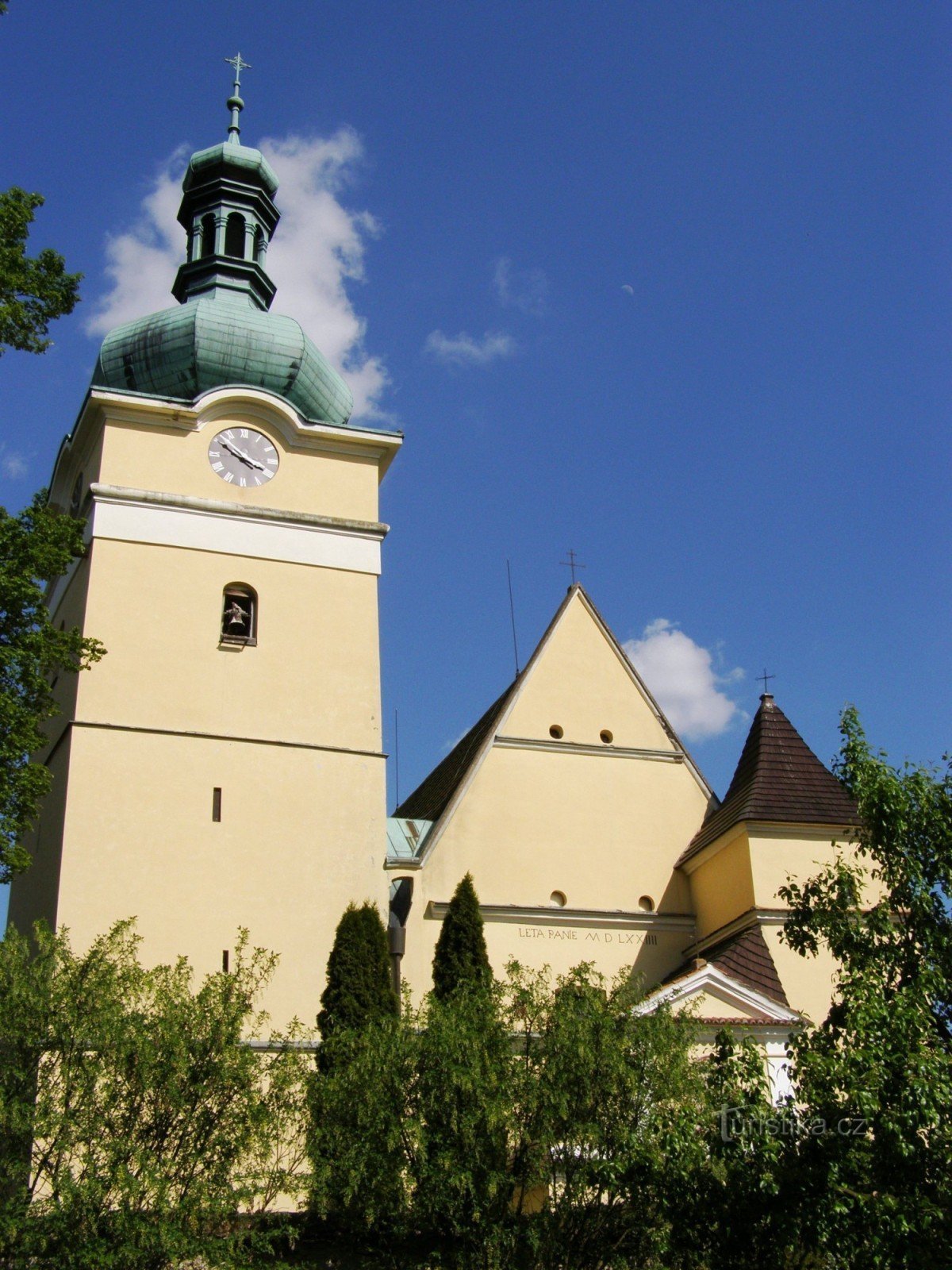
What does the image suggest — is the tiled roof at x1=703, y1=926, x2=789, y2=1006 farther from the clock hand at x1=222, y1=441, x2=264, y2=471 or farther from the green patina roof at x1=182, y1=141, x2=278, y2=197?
the green patina roof at x1=182, y1=141, x2=278, y2=197

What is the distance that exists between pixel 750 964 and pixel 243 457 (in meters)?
9.89

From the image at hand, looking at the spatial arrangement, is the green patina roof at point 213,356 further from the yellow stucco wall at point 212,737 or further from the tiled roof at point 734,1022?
the tiled roof at point 734,1022

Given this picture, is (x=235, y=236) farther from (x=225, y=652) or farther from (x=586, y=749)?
(x=586, y=749)

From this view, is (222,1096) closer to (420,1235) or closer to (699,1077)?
(420,1235)

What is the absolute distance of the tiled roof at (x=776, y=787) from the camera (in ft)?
62.8

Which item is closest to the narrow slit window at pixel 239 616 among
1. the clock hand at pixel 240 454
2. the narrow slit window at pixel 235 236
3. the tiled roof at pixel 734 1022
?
the clock hand at pixel 240 454

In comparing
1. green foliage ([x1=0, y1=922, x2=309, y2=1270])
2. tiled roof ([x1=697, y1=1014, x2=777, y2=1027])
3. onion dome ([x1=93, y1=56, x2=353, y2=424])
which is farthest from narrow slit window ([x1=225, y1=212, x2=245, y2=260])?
green foliage ([x1=0, y1=922, x2=309, y2=1270])

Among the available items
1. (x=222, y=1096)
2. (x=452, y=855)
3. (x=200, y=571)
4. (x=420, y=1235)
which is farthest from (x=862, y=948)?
(x=200, y=571)

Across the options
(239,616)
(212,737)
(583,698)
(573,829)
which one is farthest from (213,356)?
(573,829)

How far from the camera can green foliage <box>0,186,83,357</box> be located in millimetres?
14164

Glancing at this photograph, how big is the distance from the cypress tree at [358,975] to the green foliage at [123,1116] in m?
3.58

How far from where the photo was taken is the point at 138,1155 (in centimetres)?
1098

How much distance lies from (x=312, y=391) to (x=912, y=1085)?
14.6m

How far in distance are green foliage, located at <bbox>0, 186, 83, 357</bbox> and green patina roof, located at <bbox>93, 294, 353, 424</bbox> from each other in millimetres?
6221
